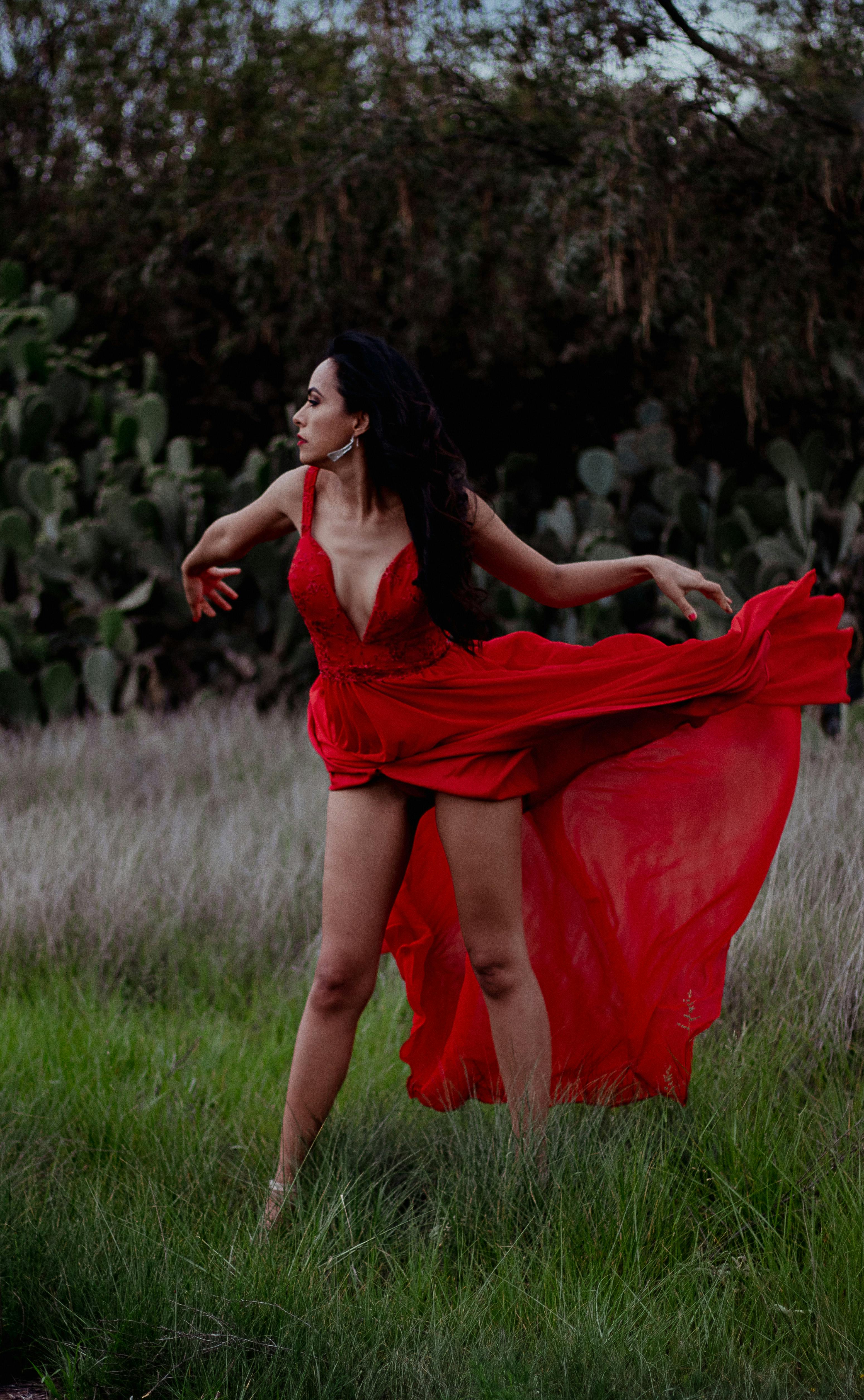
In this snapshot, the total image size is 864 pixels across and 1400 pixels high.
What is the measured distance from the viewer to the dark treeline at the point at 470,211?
6.30 meters

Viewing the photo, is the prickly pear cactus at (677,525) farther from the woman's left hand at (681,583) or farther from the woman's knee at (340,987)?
the woman's knee at (340,987)

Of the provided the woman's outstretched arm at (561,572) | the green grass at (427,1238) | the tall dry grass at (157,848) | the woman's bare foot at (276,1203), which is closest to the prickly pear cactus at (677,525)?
the tall dry grass at (157,848)

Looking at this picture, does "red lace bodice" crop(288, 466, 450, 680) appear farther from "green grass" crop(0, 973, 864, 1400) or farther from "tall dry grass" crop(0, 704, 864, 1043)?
"tall dry grass" crop(0, 704, 864, 1043)

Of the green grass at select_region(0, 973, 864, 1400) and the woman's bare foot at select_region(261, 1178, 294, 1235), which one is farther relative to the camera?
the woman's bare foot at select_region(261, 1178, 294, 1235)

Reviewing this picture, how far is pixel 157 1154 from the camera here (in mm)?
2869

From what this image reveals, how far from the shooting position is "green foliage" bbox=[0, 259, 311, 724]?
772cm

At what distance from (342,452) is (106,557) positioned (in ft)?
18.9

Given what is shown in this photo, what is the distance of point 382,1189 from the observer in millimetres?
2527

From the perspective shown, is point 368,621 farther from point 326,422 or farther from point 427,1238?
point 427,1238

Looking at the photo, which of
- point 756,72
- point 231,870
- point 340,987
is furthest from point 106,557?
point 340,987

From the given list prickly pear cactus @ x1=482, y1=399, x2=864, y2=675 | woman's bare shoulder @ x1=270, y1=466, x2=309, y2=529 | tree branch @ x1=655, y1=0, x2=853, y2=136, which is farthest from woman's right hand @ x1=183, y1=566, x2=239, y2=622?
tree branch @ x1=655, y1=0, x2=853, y2=136

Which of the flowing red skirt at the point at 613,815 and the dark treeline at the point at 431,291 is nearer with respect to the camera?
the flowing red skirt at the point at 613,815

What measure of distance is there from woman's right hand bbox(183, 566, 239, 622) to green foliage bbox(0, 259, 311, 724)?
15.1 ft

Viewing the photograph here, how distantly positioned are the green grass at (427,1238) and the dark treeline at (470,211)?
3797 millimetres
